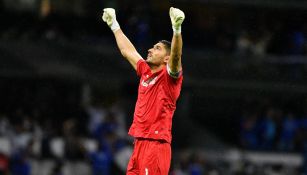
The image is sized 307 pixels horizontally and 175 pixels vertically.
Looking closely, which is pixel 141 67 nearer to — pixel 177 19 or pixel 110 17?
pixel 110 17

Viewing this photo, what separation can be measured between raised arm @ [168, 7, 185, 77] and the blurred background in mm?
10852

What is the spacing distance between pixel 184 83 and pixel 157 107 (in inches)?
540

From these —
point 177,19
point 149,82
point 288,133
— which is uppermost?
point 177,19

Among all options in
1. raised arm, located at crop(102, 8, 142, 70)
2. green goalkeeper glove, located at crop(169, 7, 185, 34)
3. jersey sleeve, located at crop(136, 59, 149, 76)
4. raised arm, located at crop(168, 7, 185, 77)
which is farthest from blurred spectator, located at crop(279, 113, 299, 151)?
green goalkeeper glove, located at crop(169, 7, 185, 34)

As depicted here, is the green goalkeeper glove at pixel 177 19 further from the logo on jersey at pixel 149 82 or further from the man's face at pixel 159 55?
the logo on jersey at pixel 149 82

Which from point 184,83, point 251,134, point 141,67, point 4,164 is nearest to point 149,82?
point 141,67

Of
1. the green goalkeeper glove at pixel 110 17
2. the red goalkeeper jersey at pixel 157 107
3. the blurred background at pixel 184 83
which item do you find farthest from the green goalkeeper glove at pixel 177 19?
the blurred background at pixel 184 83

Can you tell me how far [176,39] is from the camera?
401 inches

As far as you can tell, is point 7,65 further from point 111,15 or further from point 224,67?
point 111,15

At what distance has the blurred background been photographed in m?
22.0

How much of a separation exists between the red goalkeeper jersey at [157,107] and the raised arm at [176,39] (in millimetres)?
316

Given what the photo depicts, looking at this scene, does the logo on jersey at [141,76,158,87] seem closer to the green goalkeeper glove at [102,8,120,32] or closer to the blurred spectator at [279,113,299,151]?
the green goalkeeper glove at [102,8,120,32]

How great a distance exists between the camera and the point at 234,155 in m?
23.3

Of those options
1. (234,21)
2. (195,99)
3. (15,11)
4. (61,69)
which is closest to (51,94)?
(61,69)
